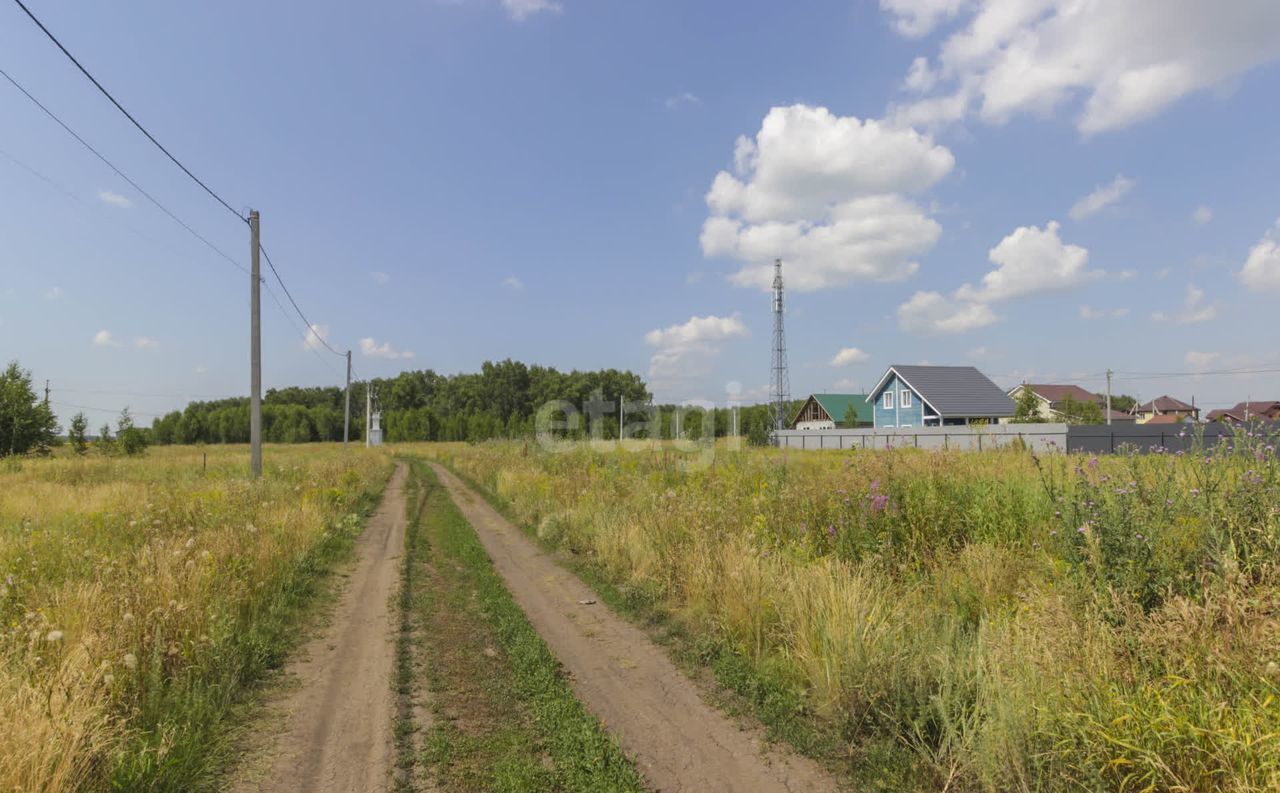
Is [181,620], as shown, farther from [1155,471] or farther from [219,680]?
[1155,471]

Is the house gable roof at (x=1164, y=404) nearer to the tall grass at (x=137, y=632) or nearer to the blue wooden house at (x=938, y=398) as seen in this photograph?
the blue wooden house at (x=938, y=398)

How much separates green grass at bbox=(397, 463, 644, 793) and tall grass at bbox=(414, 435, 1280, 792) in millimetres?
1512

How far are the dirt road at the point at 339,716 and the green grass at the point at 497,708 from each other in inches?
9.3

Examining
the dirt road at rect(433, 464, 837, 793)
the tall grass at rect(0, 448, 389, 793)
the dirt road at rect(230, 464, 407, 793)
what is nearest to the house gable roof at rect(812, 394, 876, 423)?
the dirt road at rect(433, 464, 837, 793)

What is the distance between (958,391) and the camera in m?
46.7

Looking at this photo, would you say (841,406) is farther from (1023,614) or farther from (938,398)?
(1023,614)

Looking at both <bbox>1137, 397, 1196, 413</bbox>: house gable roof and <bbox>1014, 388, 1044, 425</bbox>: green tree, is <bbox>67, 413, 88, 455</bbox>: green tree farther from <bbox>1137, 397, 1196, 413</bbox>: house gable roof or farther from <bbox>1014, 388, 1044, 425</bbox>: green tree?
<bbox>1137, 397, 1196, 413</bbox>: house gable roof

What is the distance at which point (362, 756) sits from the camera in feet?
12.5

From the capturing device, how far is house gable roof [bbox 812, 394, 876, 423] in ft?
220

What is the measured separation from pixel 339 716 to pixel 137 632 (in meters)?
1.71

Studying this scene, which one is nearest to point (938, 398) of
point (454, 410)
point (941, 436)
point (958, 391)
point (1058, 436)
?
point (958, 391)

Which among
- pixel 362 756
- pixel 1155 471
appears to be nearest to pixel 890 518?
pixel 1155 471

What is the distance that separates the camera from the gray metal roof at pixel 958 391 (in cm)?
4491

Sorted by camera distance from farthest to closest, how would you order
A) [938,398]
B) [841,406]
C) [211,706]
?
[841,406]
[938,398]
[211,706]
